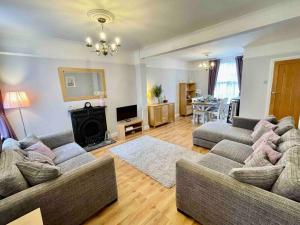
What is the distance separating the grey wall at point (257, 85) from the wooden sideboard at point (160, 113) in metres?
2.39

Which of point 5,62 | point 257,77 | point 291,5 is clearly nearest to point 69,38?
point 5,62

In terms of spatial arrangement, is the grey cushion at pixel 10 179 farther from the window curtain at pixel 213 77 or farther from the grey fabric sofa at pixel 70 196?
the window curtain at pixel 213 77

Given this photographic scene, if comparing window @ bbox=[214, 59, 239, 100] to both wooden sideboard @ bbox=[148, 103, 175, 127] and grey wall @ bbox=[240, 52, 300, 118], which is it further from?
wooden sideboard @ bbox=[148, 103, 175, 127]

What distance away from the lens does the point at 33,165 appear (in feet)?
4.52

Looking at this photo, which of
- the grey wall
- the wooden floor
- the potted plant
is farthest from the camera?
the potted plant

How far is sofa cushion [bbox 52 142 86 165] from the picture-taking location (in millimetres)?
2197

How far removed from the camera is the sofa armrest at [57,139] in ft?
8.41

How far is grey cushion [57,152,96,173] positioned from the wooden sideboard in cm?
308

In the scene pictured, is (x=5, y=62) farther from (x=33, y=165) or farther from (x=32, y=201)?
(x=32, y=201)

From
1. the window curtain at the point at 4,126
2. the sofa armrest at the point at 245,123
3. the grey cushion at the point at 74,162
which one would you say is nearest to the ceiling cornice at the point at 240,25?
the sofa armrest at the point at 245,123

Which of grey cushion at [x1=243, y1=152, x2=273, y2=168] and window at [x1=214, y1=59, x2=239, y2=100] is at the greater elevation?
window at [x1=214, y1=59, x2=239, y2=100]

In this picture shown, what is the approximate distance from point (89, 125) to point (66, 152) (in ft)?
4.92

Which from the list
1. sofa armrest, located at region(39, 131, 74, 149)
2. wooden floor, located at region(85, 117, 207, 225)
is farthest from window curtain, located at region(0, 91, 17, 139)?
wooden floor, located at region(85, 117, 207, 225)

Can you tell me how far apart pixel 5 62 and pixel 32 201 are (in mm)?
2758
